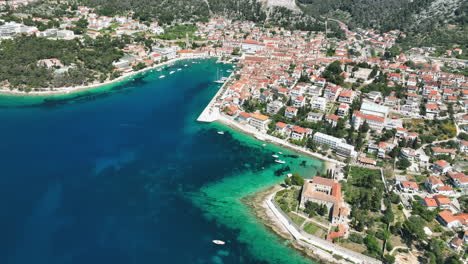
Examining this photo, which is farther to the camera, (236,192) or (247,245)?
(236,192)

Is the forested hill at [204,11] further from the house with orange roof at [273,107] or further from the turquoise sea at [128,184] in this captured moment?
the turquoise sea at [128,184]

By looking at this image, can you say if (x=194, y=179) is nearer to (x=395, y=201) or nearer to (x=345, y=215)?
(x=345, y=215)

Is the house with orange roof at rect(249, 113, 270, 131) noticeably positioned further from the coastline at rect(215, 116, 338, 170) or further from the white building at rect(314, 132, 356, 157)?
the white building at rect(314, 132, 356, 157)

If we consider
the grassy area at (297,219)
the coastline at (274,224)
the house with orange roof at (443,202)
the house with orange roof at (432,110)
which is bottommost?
the coastline at (274,224)

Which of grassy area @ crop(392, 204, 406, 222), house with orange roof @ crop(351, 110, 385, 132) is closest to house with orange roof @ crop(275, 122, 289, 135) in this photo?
house with orange roof @ crop(351, 110, 385, 132)

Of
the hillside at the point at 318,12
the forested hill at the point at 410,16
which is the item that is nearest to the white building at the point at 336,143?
the forested hill at the point at 410,16

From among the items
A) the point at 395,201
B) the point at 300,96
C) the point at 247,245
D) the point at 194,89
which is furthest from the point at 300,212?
the point at 194,89
